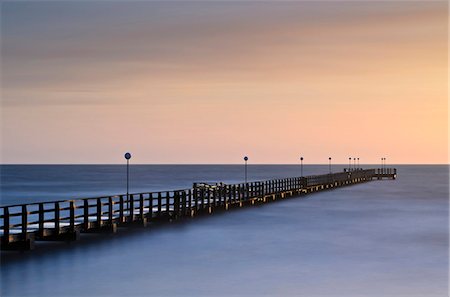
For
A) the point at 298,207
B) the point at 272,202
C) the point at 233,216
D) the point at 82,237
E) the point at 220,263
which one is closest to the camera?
the point at 220,263

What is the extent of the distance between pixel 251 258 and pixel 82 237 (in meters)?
7.35

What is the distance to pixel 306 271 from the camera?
2544 centimetres

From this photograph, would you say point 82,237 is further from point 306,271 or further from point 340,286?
point 340,286

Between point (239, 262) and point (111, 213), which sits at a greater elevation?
point (111, 213)

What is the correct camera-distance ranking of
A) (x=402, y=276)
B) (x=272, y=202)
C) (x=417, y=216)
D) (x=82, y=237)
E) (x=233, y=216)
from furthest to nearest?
1. (x=272, y=202)
2. (x=417, y=216)
3. (x=233, y=216)
4. (x=82, y=237)
5. (x=402, y=276)

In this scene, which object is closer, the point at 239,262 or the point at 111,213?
the point at 239,262

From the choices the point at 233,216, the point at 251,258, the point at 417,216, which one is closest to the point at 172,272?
the point at 251,258

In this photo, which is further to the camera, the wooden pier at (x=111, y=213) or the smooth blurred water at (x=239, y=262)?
the wooden pier at (x=111, y=213)

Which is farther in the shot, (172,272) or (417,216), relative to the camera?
(417,216)

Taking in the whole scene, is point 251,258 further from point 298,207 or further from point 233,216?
point 298,207

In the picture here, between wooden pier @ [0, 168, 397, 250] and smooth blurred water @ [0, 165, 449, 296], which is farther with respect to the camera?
wooden pier @ [0, 168, 397, 250]

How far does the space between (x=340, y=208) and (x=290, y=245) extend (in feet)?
83.5

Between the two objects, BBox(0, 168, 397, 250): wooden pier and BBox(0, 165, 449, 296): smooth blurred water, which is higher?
BBox(0, 168, 397, 250): wooden pier

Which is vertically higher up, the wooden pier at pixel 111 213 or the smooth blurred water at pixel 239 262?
the wooden pier at pixel 111 213
